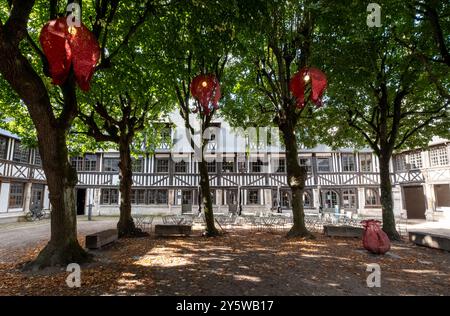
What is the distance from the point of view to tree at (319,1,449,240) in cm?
837

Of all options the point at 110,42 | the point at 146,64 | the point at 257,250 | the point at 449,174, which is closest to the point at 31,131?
the point at 110,42

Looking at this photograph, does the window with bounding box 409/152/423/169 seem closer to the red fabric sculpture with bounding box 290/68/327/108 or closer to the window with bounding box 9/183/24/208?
the red fabric sculpture with bounding box 290/68/327/108

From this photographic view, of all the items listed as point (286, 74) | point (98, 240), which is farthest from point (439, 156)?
point (98, 240)

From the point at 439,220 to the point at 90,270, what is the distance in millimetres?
24893

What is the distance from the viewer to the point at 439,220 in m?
21.0

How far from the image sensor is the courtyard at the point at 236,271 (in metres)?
5.12

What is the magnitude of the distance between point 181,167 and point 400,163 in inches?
818

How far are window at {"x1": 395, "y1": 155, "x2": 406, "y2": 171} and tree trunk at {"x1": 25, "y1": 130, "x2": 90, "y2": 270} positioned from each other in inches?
1060

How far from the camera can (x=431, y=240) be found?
9625 mm

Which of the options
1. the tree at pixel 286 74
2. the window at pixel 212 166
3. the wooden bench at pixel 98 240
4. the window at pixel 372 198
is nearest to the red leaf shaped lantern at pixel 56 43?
the tree at pixel 286 74

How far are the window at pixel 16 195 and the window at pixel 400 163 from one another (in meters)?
32.8

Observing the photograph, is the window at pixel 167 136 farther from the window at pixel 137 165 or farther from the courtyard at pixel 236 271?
the courtyard at pixel 236 271

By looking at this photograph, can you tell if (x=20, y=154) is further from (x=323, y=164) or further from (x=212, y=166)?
(x=323, y=164)
